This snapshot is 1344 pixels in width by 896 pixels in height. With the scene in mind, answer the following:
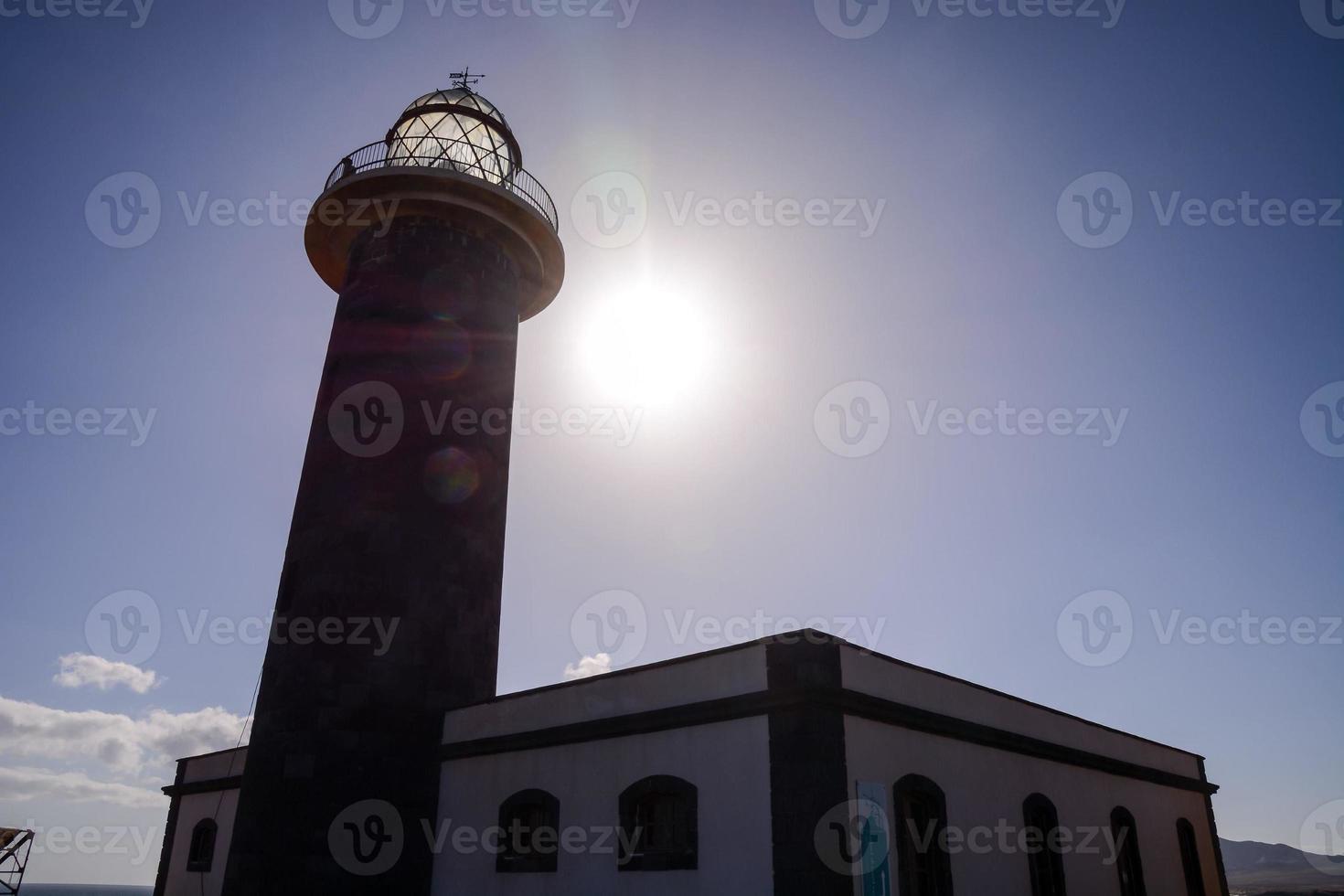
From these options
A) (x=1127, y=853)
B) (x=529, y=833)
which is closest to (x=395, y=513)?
(x=529, y=833)

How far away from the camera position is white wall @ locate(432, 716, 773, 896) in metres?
11.0

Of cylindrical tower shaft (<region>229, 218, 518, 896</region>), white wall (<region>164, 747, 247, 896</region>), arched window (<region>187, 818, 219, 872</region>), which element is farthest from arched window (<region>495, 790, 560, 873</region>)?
arched window (<region>187, 818, 219, 872</region>)

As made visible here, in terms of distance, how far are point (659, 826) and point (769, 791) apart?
2.08m

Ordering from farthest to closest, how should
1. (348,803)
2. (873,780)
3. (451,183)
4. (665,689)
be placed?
(451,183) < (348,803) < (665,689) < (873,780)

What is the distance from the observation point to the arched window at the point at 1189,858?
63.8ft

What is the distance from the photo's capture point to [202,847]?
20984mm

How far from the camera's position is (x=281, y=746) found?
14828mm

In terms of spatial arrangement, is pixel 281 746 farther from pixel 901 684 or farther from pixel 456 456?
pixel 901 684

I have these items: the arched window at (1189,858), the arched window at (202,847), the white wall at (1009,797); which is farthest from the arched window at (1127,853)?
the arched window at (202,847)

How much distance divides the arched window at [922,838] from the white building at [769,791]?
0.10ft

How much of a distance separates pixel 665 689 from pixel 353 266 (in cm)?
1168

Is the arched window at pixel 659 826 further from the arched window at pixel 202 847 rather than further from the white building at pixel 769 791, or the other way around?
the arched window at pixel 202 847

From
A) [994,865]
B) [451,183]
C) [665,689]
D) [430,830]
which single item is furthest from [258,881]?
[451,183]

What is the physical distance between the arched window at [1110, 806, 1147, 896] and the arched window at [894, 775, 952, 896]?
22.6 ft
